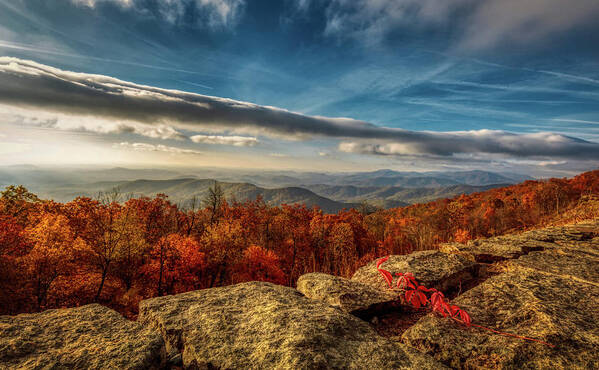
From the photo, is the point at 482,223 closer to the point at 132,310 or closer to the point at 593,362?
the point at 593,362

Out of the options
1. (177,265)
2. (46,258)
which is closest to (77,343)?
(46,258)

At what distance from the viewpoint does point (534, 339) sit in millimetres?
3197

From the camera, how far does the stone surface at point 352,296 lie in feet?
15.7

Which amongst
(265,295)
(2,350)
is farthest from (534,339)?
(2,350)

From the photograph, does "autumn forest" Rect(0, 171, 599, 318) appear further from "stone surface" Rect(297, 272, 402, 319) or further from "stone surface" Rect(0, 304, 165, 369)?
"stone surface" Rect(0, 304, 165, 369)

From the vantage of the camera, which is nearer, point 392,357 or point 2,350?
point 2,350

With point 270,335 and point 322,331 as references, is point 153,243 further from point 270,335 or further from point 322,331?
point 322,331

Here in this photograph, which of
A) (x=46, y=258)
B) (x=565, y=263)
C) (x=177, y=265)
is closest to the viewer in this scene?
(x=565, y=263)

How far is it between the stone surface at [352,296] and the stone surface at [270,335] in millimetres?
604

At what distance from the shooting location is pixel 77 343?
3260mm

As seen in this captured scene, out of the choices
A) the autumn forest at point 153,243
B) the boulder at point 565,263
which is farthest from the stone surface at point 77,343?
the autumn forest at point 153,243

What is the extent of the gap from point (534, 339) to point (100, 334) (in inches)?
243

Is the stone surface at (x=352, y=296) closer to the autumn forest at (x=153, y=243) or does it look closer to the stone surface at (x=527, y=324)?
the stone surface at (x=527, y=324)

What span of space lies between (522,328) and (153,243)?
58111 millimetres
